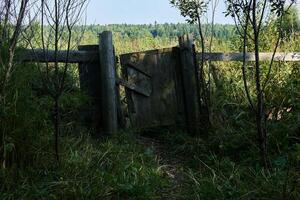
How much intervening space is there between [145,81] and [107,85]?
103 centimetres

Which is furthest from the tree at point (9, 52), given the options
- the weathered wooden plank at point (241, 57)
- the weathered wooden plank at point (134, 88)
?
the weathered wooden plank at point (241, 57)

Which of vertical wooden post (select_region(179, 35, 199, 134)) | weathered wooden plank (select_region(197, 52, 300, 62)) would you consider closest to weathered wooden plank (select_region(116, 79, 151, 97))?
vertical wooden post (select_region(179, 35, 199, 134))

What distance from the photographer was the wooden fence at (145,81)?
656 centimetres

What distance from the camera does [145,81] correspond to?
740cm

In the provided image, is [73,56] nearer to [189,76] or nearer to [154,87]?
[154,87]

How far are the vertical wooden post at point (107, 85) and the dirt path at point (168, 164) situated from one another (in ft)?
1.61

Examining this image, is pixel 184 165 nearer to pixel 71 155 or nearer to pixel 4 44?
pixel 71 155

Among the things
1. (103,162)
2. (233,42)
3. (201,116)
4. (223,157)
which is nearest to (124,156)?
(103,162)

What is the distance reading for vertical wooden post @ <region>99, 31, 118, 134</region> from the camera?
6.53 m

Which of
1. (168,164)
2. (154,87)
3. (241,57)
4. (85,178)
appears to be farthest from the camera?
(241,57)

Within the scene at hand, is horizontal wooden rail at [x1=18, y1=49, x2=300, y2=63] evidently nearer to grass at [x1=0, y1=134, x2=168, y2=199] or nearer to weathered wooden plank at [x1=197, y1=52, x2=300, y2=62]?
weathered wooden plank at [x1=197, y1=52, x2=300, y2=62]

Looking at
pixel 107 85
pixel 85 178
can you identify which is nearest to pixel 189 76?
pixel 107 85

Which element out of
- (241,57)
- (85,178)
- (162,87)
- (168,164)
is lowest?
(168,164)

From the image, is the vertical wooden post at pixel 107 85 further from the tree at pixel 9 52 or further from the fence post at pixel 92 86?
the tree at pixel 9 52
